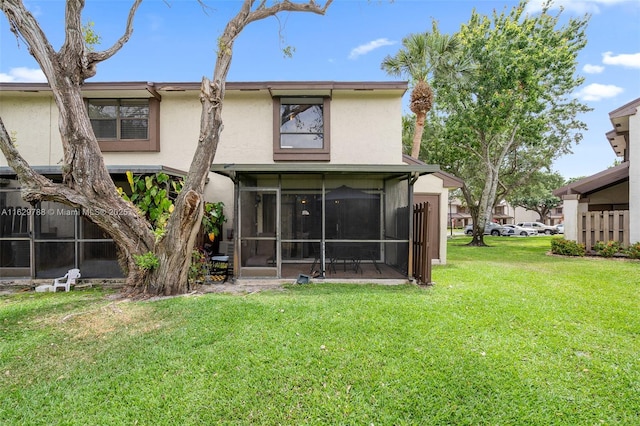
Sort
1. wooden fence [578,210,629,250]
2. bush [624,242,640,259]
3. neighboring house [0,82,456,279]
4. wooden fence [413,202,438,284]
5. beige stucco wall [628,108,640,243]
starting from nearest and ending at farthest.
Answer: wooden fence [413,202,438,284], neighboring house [0,82,456,279], bush [624,242,640,259], beige stucco wall [628,108,640,243], wooden fence [578,210,629,250]

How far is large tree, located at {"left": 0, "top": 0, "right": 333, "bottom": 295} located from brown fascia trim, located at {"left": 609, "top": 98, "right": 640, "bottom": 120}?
14.8 meters

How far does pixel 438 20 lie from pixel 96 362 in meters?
17.2

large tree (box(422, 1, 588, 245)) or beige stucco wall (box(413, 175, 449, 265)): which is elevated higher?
large tree (box(422, 1, 588, 245))

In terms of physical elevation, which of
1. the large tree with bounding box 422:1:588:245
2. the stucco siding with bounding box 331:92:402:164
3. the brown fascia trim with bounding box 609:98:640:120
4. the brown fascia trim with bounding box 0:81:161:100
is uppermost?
the large tree with bounding box 422:1:588:245

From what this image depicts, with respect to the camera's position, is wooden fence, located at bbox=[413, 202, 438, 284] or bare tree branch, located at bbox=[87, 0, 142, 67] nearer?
bare tree branch, located at bbox=[87, 0, 142, 67]

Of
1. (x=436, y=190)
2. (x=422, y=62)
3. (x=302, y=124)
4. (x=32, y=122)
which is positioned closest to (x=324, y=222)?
(x=302, y=124)

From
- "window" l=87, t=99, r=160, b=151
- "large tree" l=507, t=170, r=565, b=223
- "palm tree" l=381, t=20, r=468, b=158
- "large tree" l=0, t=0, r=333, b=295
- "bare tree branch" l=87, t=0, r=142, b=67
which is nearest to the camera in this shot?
"large tree" l=0, t=0, r=333, b=295

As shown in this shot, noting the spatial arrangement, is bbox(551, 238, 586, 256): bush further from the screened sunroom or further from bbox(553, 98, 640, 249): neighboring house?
the screened sunroom

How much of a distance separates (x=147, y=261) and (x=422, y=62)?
1368 cm

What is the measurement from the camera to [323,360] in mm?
3959

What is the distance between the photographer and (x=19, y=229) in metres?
8.03

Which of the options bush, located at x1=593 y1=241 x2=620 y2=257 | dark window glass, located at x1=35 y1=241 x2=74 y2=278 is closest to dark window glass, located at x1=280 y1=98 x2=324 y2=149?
dark window glass, located at x1=35 y1=241 x2=74 y2=278

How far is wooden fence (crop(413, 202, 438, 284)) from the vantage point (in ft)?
23.9

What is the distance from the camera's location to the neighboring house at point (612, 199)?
1217 cm
